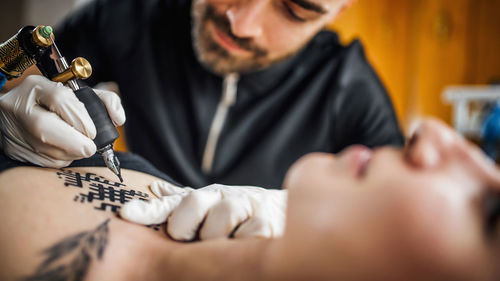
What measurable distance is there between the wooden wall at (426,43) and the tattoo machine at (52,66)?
8.65 feet

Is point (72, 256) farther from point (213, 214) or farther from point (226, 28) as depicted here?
point (226, 28)

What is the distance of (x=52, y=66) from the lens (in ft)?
1.90

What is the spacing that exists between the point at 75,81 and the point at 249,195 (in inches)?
12.3

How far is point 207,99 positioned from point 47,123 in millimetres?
1021

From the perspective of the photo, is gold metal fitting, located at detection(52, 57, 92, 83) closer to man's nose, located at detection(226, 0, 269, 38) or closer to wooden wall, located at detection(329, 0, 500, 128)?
man's nose, located at detection(226, 0, 269, 38)

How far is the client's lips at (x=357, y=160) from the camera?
41cm

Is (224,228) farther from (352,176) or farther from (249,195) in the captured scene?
(352,176)

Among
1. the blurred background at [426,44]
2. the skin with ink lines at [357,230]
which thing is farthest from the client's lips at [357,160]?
the blurred background at [426,44]

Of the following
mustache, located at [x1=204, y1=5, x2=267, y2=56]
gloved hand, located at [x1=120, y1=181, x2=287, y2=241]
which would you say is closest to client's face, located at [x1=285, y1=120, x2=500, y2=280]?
gloved hand, located at [x1=120, y1=181, x2=287, y2=241]

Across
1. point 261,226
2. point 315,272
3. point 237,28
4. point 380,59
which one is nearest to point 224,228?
point 261,226

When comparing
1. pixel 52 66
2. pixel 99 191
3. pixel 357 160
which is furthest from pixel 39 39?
pixel 357 160

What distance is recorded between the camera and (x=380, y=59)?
3.20m

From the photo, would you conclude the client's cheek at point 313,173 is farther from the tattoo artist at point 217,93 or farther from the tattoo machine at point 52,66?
the tattoo artist at point 217,93

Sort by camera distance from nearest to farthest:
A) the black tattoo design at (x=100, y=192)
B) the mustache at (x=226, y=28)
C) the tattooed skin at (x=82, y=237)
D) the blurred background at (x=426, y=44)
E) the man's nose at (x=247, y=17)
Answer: the tattooed skin at (x=82, y=237) → the black tattoo design at (x=100, y=192) → the man's nose at (x=247, y=17) → the mustache at (x=226, y=28) → the blurred background at (x=426, y=44)
